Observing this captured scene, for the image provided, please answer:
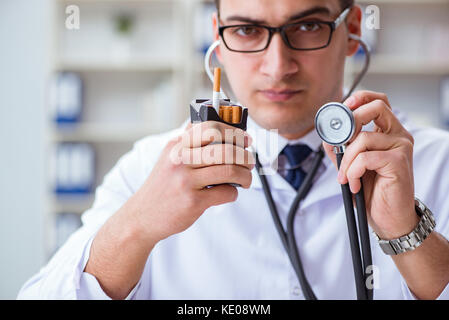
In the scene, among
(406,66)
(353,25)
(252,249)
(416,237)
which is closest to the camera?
(416,237)

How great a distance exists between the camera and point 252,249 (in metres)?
0.83

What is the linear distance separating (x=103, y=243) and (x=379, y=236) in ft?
1.22

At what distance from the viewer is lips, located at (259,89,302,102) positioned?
0.58 m

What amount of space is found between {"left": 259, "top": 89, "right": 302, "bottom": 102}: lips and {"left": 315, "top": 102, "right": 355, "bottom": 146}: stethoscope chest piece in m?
0.14

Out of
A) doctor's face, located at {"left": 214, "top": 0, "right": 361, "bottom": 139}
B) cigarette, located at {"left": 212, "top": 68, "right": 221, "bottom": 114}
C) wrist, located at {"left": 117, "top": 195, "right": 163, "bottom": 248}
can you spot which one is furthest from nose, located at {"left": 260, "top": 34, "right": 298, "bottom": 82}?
wrist, located at {"left": 117, "top": 195, "right": 163, "bottom": 248}

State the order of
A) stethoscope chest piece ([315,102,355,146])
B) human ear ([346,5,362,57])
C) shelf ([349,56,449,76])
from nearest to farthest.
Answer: stethoscope chest piece ([315,102,355,146])
human ear ([346,5,362,57])
shelf ([349,56,449,76])

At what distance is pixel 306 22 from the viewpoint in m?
0.57

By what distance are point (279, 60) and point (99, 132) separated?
1995 mm

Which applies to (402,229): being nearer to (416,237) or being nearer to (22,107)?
(416,237)

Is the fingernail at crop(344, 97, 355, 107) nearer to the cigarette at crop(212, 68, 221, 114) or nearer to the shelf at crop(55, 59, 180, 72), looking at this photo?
the cigarette at crop(212, 68, 221, 114)

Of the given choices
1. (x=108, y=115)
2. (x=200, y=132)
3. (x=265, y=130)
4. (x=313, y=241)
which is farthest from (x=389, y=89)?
(x=200, y=132)

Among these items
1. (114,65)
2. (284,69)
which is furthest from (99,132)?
(284,69)

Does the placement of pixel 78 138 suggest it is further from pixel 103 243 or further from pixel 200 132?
pixel 200 132

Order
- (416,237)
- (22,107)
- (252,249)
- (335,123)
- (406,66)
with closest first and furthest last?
1. (335,123)
2. (416,237)
3. (252,249)
4. (406,66)
5. (22,107)
